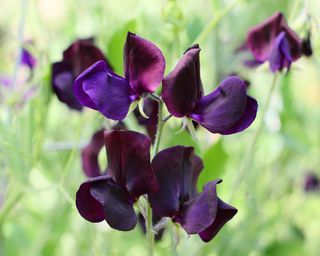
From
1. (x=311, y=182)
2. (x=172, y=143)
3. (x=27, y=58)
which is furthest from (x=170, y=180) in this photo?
(x=311, y=182)

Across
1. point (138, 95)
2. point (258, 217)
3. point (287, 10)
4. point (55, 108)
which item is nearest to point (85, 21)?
point (55, 108)

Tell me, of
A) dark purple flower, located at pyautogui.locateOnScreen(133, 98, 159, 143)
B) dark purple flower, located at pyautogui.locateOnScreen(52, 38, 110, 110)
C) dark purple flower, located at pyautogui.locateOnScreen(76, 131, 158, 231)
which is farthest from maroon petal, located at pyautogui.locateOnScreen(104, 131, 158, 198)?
dark purple flower, located at pyautogui.locateOnScreen(52, 38, 110, 110)

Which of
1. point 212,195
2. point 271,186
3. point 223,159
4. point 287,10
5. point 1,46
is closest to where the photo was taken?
point 212,195

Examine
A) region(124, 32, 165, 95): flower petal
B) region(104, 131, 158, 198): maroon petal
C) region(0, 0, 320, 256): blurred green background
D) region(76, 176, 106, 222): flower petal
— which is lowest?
region(0, 0, 320, 256): blurred green background

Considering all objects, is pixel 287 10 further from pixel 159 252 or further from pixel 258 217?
pixel 159 252

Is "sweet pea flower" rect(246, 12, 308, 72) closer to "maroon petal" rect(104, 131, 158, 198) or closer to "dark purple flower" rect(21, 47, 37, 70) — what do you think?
"maroon petal" rect(104, 131, 158, 198)
